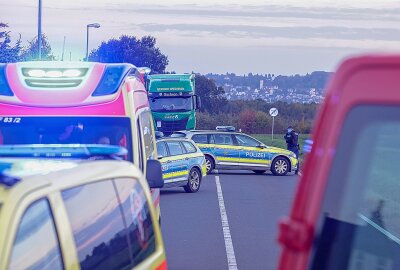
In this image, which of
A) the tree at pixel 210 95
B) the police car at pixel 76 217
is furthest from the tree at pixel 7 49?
the tree at pixel 210 95

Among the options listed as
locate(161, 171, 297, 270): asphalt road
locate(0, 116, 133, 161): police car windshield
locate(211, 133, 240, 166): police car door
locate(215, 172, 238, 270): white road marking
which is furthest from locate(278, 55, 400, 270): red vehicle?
locate(211, 133, 240, 166): police car door

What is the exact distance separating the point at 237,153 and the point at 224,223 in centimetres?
1819

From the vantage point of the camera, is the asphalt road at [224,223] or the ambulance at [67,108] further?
the asphalt road at [224,223]

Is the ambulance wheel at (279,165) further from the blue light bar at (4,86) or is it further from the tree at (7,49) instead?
the blue light bar at (4,86)

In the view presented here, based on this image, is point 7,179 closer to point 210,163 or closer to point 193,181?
point 193,181

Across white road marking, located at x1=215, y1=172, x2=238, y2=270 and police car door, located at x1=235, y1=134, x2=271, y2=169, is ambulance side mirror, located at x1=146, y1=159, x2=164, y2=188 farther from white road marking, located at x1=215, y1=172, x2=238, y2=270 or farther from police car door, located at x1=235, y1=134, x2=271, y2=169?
police car door, located at x1=235, y1=134, x2=271, y2=169

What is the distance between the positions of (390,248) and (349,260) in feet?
1.15

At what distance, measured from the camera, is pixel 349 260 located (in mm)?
3084

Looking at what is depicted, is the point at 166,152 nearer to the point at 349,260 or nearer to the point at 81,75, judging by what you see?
the point at 81,75

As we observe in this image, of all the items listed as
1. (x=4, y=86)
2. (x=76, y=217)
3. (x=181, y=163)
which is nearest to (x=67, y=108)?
(x=4, y=86)

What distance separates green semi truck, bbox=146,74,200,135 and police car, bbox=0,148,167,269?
136 feet

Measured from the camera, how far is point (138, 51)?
102 m

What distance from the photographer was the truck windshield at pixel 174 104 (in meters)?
48.0

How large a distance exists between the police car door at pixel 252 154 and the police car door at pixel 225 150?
23 cm
